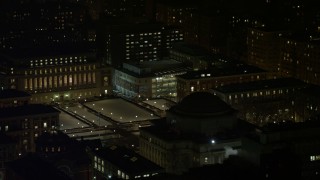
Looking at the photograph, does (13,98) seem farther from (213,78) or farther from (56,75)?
(213,78)

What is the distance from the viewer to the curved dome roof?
124 metres

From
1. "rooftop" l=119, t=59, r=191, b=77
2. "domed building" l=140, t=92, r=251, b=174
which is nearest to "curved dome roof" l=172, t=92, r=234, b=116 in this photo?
"domed building" l=140, t=92, r=251, b=174

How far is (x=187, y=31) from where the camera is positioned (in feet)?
604

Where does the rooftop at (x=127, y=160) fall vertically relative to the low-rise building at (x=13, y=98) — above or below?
above

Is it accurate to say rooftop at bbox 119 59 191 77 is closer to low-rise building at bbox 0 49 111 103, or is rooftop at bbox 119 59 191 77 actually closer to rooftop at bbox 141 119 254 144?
low-rise building at bbox 0 49 111 103

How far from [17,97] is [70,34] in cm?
4084

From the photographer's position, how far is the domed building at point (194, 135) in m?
121

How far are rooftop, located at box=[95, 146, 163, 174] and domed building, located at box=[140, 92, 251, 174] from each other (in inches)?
255

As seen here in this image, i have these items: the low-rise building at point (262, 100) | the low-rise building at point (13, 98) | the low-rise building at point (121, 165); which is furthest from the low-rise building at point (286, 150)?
the low-rise building at point (13, 98)

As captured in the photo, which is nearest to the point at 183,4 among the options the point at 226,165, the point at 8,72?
the point at 8,72

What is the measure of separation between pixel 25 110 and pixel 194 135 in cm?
2216

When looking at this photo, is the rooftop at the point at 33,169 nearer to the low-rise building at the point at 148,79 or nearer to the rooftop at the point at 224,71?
the rooftop at the point at 224,71

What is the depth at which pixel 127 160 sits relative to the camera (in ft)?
372

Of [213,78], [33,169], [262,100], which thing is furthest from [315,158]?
[213,78]
